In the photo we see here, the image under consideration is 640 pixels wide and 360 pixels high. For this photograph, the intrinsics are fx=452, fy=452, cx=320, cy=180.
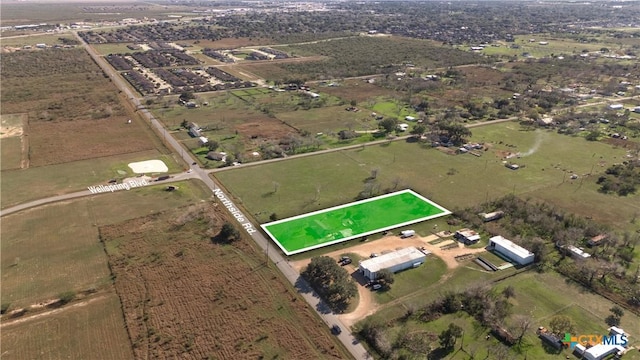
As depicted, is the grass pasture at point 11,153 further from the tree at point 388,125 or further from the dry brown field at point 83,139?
the tree at point 388,125

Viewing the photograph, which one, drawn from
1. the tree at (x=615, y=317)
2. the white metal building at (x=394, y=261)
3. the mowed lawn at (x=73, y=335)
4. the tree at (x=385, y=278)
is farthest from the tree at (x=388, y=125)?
the mowed lawn at (x=73, y=335)

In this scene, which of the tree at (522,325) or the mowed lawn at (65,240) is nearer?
the tree at (522,325)

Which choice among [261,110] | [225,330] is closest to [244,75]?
[261,110]

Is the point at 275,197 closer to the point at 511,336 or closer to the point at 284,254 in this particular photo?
the point at 284,254

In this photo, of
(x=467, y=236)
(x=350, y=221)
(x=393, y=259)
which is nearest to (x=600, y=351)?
(x=467, y=236)

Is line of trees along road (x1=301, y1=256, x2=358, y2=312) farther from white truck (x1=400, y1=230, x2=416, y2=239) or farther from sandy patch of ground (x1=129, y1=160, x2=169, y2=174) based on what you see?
sandy patch of ground (x1=129, y1=160, x2=169, y2=174)

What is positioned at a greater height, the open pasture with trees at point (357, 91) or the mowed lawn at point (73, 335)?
the mowed lawn at point (73, 335)
